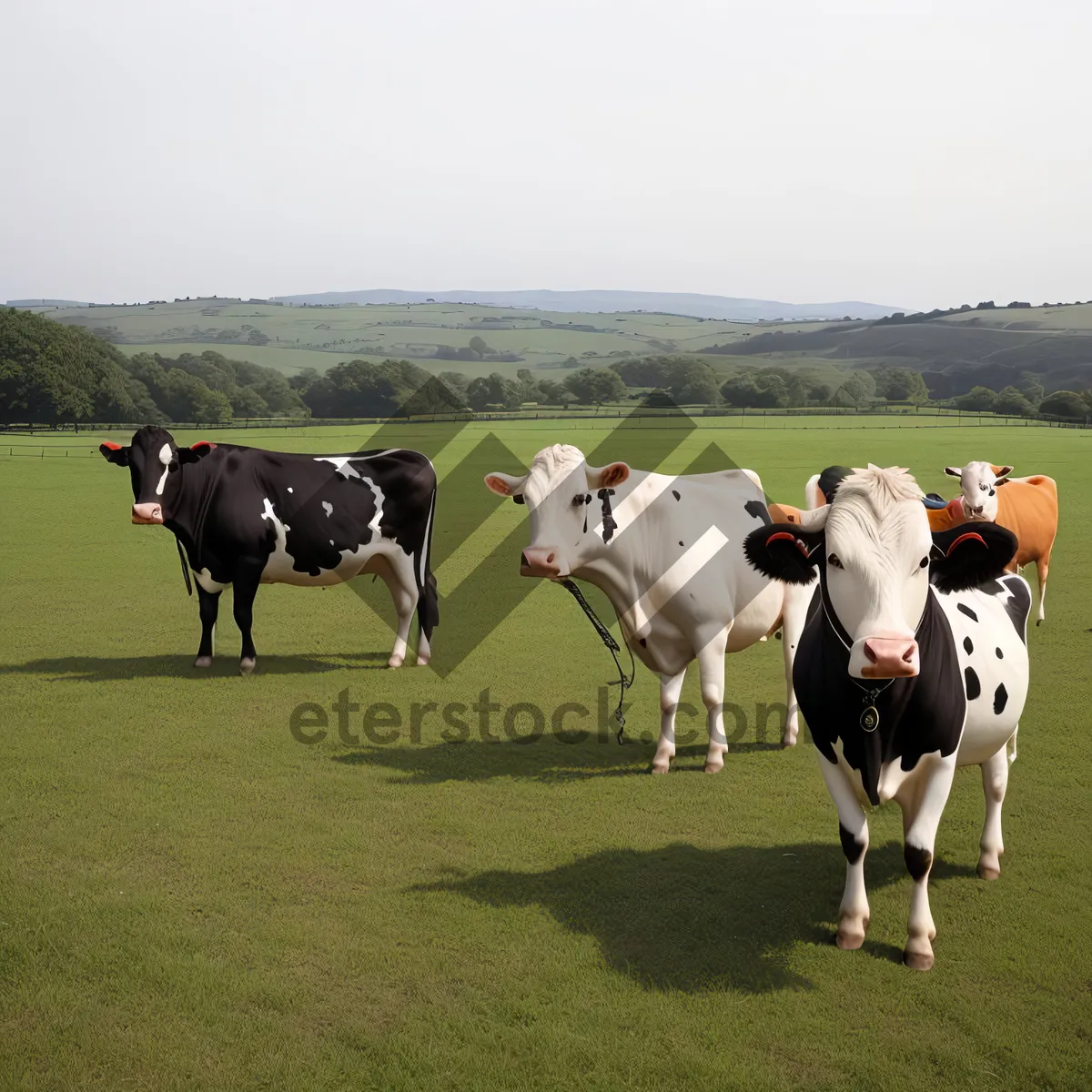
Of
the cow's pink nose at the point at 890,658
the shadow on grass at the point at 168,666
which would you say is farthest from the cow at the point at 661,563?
the shadow on grass at the point at 168,666

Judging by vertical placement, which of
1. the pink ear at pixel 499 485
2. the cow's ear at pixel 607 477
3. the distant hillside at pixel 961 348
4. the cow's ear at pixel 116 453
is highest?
the distant hillside at pixel 961 348

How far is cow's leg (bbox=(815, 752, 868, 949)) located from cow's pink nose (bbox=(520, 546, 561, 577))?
2618 millimetres

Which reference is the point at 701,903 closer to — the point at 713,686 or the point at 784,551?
the point at 784,551

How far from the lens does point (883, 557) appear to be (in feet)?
16.2

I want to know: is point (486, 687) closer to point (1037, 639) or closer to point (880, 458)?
point (1037, 639)

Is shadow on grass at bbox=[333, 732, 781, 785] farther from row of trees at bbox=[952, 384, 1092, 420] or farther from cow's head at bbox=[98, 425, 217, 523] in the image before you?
row of trees at bbox=[952, 384, 1092, 420]

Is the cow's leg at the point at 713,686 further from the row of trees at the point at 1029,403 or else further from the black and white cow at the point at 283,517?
the row of trees at the point at 1029,403

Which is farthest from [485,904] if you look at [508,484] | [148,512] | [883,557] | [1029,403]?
[1029,403]

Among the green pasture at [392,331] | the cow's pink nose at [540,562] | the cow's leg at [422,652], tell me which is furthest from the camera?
the green pasture at [392,331]

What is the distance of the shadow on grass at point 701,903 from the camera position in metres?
5.42

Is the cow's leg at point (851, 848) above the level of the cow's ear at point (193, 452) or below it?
below

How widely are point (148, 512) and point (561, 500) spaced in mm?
5028

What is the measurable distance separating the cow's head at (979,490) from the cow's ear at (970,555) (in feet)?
26.4

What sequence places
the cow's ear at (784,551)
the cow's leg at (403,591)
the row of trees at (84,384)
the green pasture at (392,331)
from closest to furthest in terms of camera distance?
the cow's ear at (784,551)
the cow's leg at (403,591)
the row of trees at (84,384)
the green pasture at (392,331)
